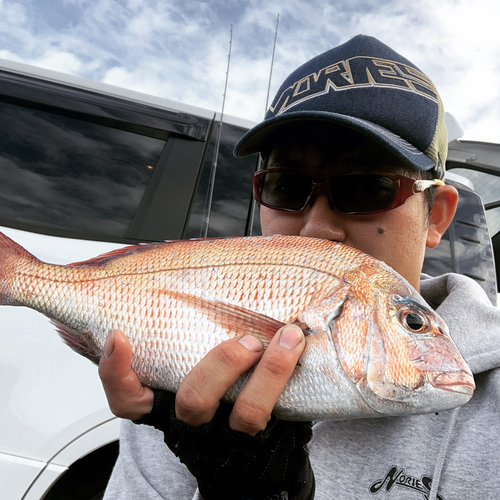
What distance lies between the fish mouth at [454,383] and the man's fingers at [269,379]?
0.28m

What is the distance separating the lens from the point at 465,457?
107 centimetres

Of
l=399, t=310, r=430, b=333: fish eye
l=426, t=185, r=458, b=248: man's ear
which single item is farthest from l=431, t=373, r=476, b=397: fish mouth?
l=426, t=185, r=458, b=248: man's ear

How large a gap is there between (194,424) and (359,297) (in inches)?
19.8

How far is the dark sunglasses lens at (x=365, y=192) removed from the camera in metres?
1.25

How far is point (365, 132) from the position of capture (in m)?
1.18

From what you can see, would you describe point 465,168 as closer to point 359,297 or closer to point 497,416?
point 497,416

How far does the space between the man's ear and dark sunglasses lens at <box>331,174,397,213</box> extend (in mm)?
344

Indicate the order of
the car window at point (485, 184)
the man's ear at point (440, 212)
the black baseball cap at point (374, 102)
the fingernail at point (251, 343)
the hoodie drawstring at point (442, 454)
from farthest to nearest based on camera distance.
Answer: the car window at point (485, 184) → the man's ear at point (440, 212) → the black baseball cap at point (374, 102) → the hoodie drawstring at point (442, 454) → the fingernail at point (251, 343)

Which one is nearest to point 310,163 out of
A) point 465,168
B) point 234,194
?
point 234,194

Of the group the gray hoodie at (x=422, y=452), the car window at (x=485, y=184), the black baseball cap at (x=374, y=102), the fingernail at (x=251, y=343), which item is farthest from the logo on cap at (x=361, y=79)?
the car window at (x=485, y=184)

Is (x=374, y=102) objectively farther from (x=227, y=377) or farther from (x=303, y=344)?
(x=227, y=377)

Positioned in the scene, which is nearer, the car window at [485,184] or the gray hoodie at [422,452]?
the gray hoodie at [422,452]

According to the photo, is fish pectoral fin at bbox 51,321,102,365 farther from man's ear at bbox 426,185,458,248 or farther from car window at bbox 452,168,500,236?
car window at bbox 452,168,500,236

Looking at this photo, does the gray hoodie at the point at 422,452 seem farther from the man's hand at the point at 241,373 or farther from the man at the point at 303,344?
the man's hand at the point at 241,373
